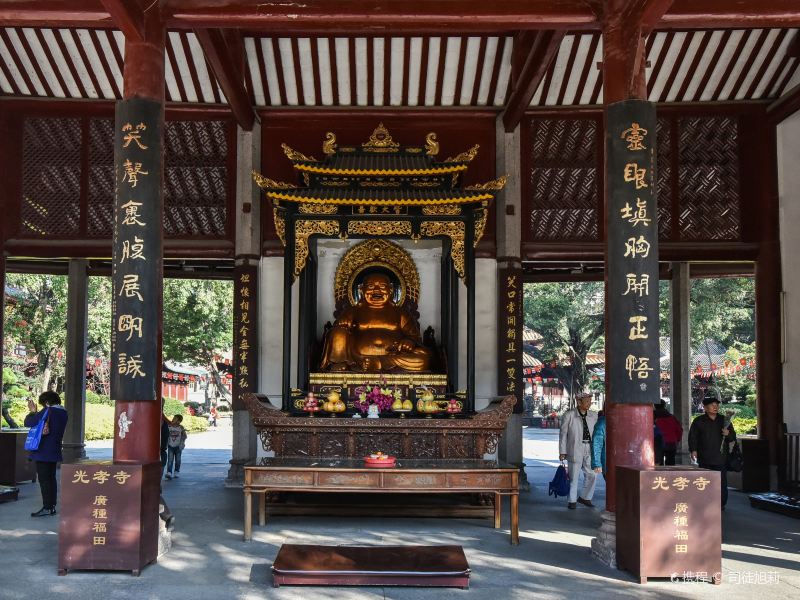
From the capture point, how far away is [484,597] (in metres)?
4.96

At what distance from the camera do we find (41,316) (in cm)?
2048

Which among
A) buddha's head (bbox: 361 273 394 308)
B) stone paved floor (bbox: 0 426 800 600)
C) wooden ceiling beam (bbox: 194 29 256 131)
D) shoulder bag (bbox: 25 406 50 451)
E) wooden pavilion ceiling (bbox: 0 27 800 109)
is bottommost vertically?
stone paved floor (bbox: 0 426 800 600)

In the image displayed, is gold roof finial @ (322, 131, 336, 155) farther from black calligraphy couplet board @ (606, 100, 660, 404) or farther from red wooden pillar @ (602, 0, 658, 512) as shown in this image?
black calligraphy couplet board @ (606, 100, 660, 404)

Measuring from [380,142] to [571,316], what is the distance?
1619cm

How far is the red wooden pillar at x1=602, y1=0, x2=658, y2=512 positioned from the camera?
19.9ft

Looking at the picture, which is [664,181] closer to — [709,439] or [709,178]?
[709,178]

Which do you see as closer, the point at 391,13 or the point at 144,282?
the point at 144,282

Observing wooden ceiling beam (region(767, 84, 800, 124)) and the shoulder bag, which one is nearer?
the shoulder bag

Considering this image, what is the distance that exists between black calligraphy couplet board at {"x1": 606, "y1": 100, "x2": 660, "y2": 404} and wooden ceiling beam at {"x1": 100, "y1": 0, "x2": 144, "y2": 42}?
3.89 meters

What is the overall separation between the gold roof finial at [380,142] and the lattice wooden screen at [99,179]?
79.7 inches

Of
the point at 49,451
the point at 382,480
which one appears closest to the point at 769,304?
the point at 382,480

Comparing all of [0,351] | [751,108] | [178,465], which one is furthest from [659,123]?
[0,351]

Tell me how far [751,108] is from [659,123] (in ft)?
4.01

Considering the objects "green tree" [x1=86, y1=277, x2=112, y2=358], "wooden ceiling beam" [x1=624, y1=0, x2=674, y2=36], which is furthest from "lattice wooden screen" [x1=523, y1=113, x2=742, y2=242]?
"green tree" [x1=86, y1=277, x2=112, y2=358]
